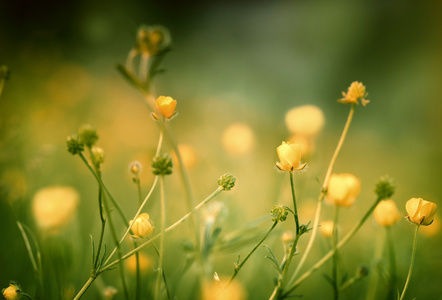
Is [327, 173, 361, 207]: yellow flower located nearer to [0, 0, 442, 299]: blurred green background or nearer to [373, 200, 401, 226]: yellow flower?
[373, 200, 401, 226]: yellow flower

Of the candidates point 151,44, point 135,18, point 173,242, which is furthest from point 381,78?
point 151,44

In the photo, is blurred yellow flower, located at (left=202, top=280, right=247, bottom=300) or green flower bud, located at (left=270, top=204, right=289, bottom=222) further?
green flower bud, located at (left=270, top=204, right=289, bottom=222)

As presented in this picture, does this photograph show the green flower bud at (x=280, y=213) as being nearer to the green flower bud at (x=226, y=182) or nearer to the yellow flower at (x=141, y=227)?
the green flower bud at (x=226, y=182)

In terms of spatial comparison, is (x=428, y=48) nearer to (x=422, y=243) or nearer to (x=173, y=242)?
(x=422, y=243)

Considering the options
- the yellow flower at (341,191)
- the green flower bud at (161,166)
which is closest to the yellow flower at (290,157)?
the yellow flower at (341,191)

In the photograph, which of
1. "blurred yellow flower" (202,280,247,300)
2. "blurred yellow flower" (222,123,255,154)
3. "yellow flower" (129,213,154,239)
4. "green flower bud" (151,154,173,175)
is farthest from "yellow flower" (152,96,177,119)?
"blurred yellow flower" (222,123,255,154)

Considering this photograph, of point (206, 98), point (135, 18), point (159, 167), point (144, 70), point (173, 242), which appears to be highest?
point (135, 18)

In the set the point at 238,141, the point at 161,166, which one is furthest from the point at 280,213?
the point at 238,141
